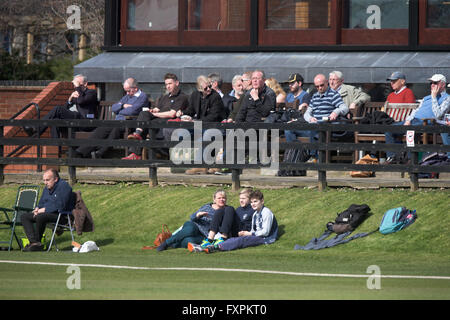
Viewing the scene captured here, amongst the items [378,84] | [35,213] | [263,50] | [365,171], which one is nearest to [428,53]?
[378,84]

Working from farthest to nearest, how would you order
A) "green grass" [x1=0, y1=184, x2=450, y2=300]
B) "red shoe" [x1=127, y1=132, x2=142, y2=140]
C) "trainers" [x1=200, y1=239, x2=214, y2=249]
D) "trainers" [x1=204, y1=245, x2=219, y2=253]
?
"red shoe" [x1=127, y1=132, x2=142, y2=140], "trainers" [x1=200, y1=239, x2=214, y2=249], "trainers" [x1=204, y1=245, x2=219, y2=253], "green grass" [x1=0, y1=184, x2=450, y2=300]

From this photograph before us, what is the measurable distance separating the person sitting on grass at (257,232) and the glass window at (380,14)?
825 cm

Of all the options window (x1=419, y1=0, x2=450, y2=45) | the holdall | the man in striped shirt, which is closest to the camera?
the holdall

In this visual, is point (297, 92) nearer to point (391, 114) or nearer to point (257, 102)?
point (257, 102)

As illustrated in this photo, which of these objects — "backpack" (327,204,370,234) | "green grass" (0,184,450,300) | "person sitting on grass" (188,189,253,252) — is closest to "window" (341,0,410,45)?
"green grass" (0,184,450,300)

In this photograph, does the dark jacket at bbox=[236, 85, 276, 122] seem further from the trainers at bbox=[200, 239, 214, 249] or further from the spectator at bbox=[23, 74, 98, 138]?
the spectator at bbox=[23, 74, 98, 138]

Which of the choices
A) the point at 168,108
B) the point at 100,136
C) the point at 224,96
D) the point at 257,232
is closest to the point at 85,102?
the point at 100,136

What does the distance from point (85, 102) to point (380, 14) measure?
665 cm

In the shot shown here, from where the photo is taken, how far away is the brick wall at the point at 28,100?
23.7 m

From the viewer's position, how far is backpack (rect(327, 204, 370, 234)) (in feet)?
53.5

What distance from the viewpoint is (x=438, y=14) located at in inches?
913

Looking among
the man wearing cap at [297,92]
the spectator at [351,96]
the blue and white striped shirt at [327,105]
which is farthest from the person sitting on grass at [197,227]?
the spectator at [351,96]

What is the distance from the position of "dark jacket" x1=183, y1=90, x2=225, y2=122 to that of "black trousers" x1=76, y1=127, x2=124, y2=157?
1.57 metres

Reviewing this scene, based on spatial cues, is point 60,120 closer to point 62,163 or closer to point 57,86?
point 62,163
